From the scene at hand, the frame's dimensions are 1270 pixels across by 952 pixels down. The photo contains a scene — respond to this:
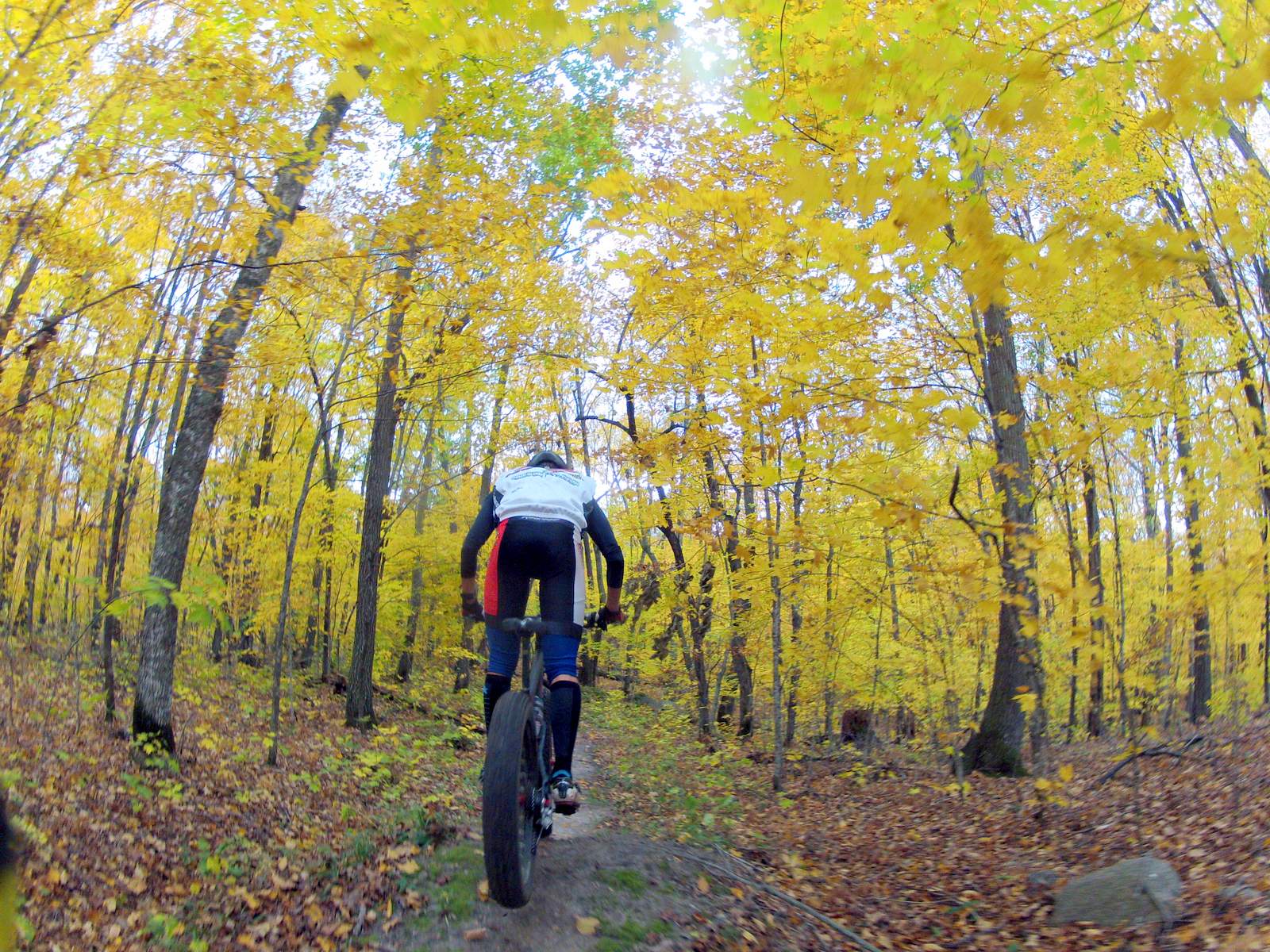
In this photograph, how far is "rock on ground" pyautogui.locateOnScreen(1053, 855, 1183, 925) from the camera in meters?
3.29

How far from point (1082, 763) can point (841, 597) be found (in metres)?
3.43

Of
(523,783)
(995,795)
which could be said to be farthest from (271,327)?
(995,795)

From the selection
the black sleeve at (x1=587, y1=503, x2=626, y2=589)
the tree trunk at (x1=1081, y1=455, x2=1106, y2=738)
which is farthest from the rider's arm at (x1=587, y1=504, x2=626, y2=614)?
the tree trunk at (x1=1081, y1=455, x2=1106, y2=738)

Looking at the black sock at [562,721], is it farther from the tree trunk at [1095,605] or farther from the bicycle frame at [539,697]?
the tree trunk at [1095,605]

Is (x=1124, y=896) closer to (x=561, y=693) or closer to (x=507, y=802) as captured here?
(x=561, y=693)

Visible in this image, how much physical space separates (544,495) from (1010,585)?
258 centimetres

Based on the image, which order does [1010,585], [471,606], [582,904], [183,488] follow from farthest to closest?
[183,488] < [1010,585] < [471,606] < [582,904]

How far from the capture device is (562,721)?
339 cm

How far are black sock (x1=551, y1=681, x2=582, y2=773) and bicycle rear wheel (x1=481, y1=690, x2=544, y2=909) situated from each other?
309 mm

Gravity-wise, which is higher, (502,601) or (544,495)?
(544,495)

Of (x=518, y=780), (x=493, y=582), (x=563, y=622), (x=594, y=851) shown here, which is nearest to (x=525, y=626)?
(x=563, y=622)

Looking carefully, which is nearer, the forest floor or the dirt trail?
the dirt trail

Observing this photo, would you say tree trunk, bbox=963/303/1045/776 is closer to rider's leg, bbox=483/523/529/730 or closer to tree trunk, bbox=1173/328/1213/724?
tree trunk, bbox=1173/328/1213/724

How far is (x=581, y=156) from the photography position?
31.4 feet
